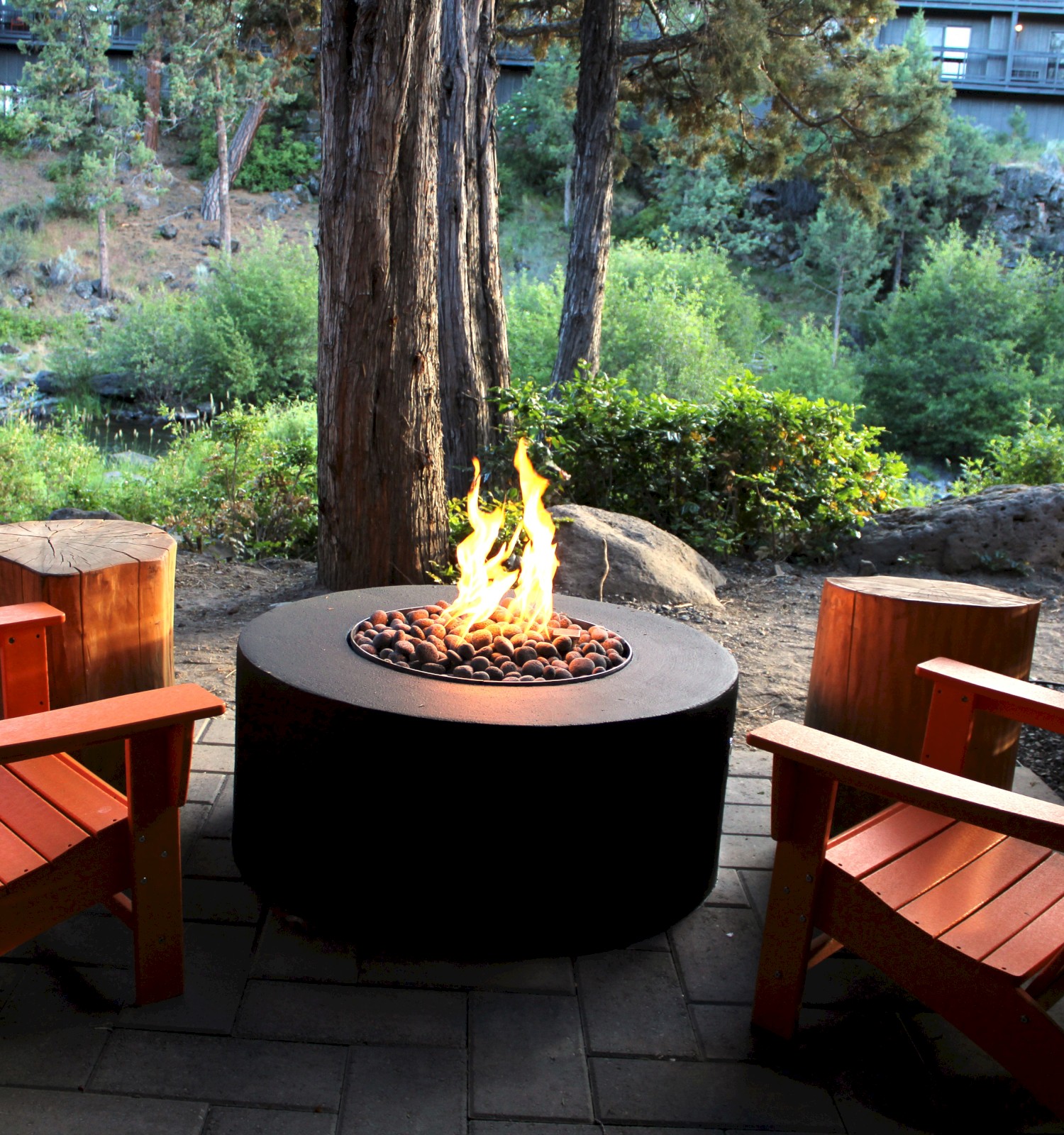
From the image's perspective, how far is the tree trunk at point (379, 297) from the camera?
4168mm

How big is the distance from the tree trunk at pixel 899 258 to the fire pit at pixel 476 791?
28836 millimetres

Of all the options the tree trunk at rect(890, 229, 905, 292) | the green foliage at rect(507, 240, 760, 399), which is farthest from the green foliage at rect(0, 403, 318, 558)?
the tree trunk at rect(890, 229, 905, 292)

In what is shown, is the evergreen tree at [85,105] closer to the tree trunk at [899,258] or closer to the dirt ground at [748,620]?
the tree trunk at [899,258]

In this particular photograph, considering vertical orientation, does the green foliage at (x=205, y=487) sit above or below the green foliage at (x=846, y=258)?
below

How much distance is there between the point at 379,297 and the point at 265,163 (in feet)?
97.0

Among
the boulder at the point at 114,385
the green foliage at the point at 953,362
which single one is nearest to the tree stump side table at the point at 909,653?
the boulder at the point at 114,385

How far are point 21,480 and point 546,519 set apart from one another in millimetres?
6435

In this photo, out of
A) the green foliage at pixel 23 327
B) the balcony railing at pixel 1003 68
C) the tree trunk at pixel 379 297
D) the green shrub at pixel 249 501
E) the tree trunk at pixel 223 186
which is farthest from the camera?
the balcony railing at pixel 1003 68

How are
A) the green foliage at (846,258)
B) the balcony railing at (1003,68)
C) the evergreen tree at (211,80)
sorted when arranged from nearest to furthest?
the evergreen tree at (211,80)
the green foliage at (846,258)
the balcony railing at (1003,68)

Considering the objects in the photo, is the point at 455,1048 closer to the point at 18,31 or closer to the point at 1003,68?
the point at 1003,68

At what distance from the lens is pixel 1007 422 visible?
2183cm

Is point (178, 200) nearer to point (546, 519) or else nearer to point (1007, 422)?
point (1007, 422)


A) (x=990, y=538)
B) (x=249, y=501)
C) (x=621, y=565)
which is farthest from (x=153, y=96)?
(x=990, y=538)

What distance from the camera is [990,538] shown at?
20.5 feet
